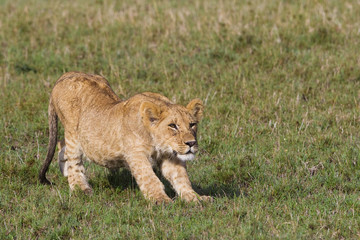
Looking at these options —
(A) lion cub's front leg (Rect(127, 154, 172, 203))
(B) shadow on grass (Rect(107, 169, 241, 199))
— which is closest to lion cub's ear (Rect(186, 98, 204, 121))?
(A) lion cub's front leg (Rect(127, 154, 172, 203))

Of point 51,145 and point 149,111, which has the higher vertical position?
point 149,111

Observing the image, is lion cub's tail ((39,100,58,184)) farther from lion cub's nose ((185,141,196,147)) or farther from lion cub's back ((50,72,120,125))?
lion cub's nose ((185,141,196,147))

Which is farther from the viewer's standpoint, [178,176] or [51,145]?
[51,145]

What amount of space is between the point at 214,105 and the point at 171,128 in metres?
3.17

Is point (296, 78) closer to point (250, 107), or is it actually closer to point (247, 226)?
point (250, 107)

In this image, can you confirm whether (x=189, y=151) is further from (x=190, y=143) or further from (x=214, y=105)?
(x=214, y=105)

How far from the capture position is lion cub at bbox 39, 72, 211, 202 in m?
5.88

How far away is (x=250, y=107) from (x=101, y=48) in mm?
3449

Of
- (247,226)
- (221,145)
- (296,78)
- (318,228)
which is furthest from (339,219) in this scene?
(296,78)

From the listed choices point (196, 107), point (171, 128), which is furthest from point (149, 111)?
point (196, 107)

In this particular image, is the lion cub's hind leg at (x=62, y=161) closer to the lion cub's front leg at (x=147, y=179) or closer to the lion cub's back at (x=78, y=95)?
the lion cub's back at (x=78, y=95)

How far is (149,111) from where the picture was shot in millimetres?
5914

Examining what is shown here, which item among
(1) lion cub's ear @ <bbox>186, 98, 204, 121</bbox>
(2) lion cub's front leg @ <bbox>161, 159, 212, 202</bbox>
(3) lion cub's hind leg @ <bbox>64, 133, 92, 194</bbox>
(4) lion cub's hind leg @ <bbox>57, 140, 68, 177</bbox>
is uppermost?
(1) lion cub's ear @ <bbox>186, 98, 204, 121</bbox>

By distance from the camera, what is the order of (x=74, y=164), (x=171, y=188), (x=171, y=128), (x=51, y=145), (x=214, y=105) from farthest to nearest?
1. (x=214, y=105)
2. (x=51, y=145)
3. (x=74, y=164)
4. (x=171, y=188)
5. (x=171, y=128)
